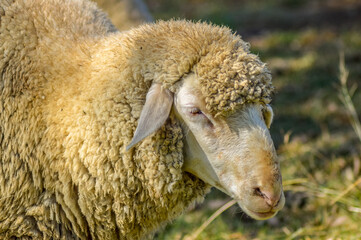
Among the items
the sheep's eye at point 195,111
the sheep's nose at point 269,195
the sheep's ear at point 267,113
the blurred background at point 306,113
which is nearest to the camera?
the sheep's nose at point 269,195

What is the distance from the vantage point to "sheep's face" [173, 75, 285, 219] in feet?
7.96

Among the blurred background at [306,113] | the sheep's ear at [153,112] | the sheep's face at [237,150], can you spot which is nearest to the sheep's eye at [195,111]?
the sheep's face at [237,150]

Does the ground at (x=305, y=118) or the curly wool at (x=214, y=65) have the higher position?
the curly wool at (x=214, y=65)

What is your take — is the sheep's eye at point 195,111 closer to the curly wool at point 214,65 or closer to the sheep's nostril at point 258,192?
the curly wool at point 214,65

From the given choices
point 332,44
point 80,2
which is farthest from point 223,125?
point 332,44

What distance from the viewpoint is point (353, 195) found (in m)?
4.25

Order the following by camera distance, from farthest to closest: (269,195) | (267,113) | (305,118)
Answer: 1. (305,118)
2. (267,113)
3. (269,195)

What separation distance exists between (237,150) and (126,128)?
0.53 metres

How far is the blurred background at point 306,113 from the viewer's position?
13.9 feet

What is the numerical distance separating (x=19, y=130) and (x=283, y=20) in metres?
8.33

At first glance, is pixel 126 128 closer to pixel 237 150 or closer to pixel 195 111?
pixel 195 111

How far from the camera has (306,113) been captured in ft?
21.1

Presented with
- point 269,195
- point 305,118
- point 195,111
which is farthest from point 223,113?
point 305,118

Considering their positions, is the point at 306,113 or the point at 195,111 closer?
the point at 195,111
